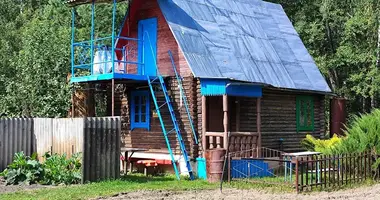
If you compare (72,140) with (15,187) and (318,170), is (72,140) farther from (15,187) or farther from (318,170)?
(318,170)

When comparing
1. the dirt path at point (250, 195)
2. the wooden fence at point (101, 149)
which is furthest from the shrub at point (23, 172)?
the dirt path at point (250, 195)

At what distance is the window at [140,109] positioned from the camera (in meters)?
19.5

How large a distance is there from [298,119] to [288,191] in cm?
892

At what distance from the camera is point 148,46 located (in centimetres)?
1958

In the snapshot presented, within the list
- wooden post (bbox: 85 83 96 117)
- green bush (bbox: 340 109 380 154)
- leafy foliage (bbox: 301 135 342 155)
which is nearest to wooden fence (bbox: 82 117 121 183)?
wooden post (bbox: 85 83 96 117)

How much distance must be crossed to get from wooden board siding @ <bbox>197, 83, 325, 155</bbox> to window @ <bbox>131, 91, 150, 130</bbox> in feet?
7.75

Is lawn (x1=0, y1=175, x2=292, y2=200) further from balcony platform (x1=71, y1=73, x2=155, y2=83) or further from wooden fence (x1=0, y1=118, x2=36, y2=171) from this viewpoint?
wooden fence (x1=0, y1=118, x2=36, y2=171)

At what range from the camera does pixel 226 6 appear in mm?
22062

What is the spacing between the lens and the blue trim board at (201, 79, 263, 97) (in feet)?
55.5

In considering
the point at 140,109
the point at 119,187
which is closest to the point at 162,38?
the point at 140,109

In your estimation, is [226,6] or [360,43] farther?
[360,43]

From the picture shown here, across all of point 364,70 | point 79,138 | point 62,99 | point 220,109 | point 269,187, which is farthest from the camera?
point 364,70

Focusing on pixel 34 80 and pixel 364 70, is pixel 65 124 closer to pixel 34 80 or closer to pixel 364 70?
pixel 34 80

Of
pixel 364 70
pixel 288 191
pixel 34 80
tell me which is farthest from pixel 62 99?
pixel 364 70
